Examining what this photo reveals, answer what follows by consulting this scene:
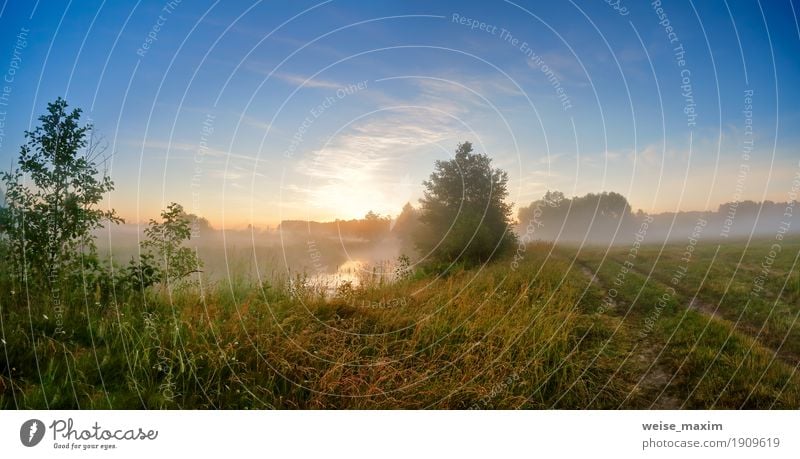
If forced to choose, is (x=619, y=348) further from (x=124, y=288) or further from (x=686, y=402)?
(x=124, y=288)

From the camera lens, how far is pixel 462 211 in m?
18.3

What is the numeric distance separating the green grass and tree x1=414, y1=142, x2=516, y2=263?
896cm

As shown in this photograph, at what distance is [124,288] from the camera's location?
662 cm

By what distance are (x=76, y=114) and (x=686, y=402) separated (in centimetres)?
859

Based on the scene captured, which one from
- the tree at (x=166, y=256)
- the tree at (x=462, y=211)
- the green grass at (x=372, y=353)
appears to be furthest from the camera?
the tree at (x=462, y=211)

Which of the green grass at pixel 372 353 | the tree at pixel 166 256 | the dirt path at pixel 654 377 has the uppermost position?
the tree at pixel 166 256

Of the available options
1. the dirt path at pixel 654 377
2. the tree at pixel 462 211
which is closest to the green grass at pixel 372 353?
the dirt path at pixel 654 377

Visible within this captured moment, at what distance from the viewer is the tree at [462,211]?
17.2 metres

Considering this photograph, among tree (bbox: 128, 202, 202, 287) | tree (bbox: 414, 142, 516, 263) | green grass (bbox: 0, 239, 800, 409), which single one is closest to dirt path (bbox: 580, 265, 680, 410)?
green grass (bbox: 0, 239, 800, 409)

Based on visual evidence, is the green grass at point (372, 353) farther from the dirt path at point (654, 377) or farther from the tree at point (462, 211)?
the tree at point (462, 211)

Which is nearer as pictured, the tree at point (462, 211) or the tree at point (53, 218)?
the tree at point (53, 218)

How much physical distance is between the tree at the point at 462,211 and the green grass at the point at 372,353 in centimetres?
896

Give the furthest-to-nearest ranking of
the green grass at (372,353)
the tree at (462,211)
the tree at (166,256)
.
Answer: the tree at (462,211)
the tree at (166,256)
the green grass at (372,353)
